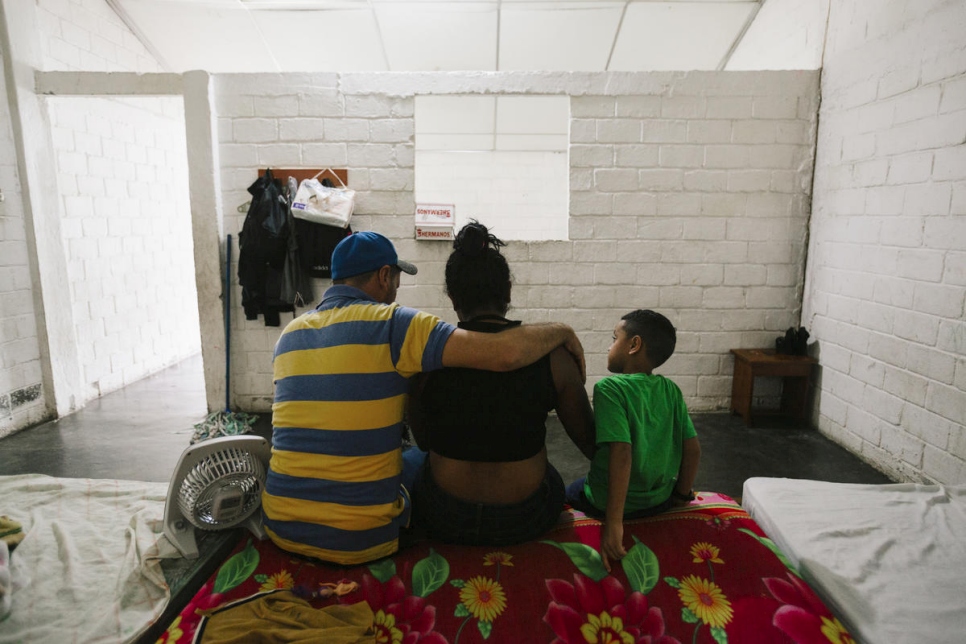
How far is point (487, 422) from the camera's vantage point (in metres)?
1.58

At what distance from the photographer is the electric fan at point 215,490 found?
64.9 inches

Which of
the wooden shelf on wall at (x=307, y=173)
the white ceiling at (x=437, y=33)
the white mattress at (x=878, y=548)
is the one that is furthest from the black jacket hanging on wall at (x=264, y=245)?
the white mattress at (x=878, y=548)

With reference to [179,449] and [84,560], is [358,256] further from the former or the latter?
[179,449]

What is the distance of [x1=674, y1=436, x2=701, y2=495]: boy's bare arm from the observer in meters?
1.82

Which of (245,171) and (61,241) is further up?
(245,171)

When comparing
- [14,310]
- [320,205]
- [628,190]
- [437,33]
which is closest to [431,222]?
[320,205]

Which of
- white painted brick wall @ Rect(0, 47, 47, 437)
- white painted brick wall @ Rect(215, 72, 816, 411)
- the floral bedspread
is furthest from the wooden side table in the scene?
white painted brick wall @ Rect(0, 47, 47, 437)

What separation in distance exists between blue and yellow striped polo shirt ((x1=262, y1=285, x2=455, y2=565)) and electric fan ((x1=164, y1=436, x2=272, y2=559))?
16 centimetres

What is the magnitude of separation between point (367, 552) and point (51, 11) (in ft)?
14.3

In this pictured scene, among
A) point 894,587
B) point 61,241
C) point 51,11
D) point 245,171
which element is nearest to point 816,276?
point 894,587

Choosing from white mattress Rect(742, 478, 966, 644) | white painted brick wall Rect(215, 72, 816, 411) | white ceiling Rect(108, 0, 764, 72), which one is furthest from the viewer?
white ceiling Rect(108, 0, 764, 72)

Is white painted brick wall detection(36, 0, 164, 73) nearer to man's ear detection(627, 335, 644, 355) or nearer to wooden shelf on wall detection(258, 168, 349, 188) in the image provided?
wooden shelf on wall detection(258, 168, 349, 188)

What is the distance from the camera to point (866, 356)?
10.3 feet

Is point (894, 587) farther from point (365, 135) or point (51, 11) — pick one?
point (51, 11)
